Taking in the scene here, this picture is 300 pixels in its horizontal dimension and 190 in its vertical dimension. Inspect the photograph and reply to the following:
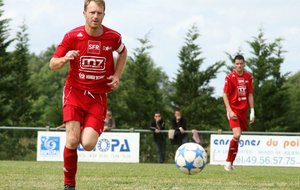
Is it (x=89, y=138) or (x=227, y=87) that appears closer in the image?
(x=89, y=138)

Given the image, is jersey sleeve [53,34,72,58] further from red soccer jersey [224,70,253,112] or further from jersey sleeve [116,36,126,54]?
red soccer jersey [224,70,253,112]

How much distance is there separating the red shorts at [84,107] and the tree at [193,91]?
34177 mm

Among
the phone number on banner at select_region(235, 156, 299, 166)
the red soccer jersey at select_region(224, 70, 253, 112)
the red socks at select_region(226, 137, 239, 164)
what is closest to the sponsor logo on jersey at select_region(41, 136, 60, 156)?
the phone number on banner at select_region(235, 156, 299, 166)

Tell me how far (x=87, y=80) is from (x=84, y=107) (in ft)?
1.08

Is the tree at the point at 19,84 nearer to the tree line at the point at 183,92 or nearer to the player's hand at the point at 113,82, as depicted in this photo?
the tree line at the point at 183,92

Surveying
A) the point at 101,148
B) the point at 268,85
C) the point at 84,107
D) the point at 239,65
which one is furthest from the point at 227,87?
the point at 268,85

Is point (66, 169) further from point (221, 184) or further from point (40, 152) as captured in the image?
point (40, 152)

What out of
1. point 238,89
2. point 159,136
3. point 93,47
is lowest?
point 159,136

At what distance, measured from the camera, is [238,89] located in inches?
629

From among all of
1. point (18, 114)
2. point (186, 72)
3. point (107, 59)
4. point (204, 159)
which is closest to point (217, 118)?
point (186, 72)

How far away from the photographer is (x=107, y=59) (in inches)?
341

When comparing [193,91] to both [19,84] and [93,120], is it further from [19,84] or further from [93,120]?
[93,120]

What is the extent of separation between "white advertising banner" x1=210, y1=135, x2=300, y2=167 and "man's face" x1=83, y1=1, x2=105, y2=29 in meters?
16.7

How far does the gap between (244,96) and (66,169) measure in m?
8.23
